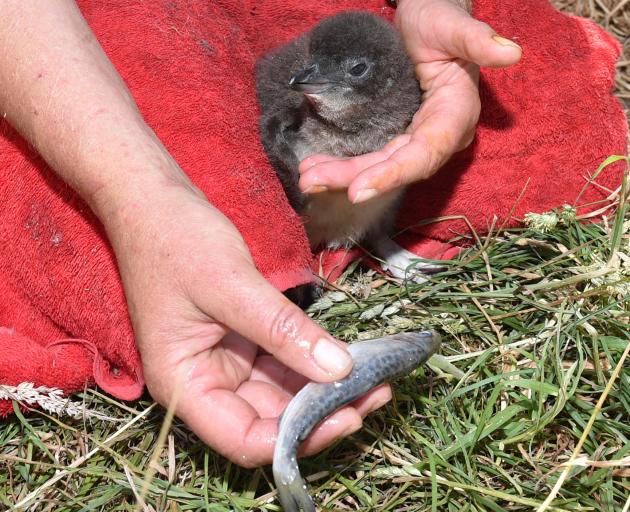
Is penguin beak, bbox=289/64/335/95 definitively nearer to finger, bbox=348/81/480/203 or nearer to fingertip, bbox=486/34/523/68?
finger, bbox=348/81/480/203

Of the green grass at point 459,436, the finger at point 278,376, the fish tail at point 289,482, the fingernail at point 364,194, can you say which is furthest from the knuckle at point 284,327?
the fingernail at point 364,194

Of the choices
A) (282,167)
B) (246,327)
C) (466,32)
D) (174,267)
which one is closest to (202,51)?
(282,167)

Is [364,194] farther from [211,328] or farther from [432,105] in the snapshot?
[211,328]

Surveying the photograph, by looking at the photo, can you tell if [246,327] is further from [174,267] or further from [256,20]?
[256,20]

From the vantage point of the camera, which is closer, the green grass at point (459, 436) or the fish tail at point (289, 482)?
the fish tail at point (289, 482)

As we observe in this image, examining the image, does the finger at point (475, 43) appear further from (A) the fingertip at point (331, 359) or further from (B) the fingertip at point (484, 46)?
(A) the fingertip at point (331, 359)

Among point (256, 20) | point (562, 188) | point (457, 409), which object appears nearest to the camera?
point (457, 409)

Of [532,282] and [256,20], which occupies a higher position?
[256,20]

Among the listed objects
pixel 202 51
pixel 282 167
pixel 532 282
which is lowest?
pixel 532 282
